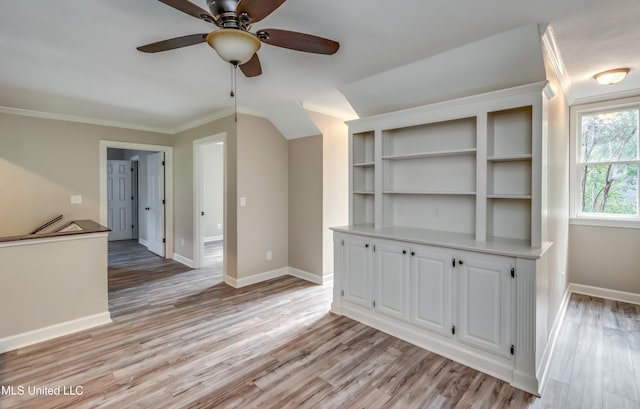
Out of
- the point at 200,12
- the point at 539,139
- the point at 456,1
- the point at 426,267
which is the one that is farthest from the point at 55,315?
Answer: the point at 539,139

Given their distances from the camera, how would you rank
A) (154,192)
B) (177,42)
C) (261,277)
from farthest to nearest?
1. (154,192)
2. (261,277)
3. (177,42)

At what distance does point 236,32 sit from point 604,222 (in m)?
4.63

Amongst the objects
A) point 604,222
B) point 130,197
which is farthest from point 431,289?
point 130,197

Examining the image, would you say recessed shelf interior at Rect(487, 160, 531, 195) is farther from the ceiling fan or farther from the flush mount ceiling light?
the ceiling fan

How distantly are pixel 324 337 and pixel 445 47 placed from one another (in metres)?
2.68

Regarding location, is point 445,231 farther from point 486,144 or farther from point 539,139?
point 539,139

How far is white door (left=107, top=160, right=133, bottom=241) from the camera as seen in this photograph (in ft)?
24.6

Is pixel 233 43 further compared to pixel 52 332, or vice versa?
pixel 52 332

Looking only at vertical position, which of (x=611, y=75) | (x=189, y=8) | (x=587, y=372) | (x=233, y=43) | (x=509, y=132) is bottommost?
(x=587, y=372)

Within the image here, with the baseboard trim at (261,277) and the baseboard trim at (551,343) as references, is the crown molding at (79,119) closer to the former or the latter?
the baseboard trim at (261,277)

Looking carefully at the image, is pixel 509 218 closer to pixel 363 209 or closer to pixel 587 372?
pixel 587 372

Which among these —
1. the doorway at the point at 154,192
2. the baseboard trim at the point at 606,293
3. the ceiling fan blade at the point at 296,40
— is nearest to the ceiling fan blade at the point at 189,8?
the ceiling fan blade at the point at 296,40

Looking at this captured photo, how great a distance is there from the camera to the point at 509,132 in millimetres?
2637

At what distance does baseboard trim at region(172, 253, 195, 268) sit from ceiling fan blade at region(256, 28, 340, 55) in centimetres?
432
